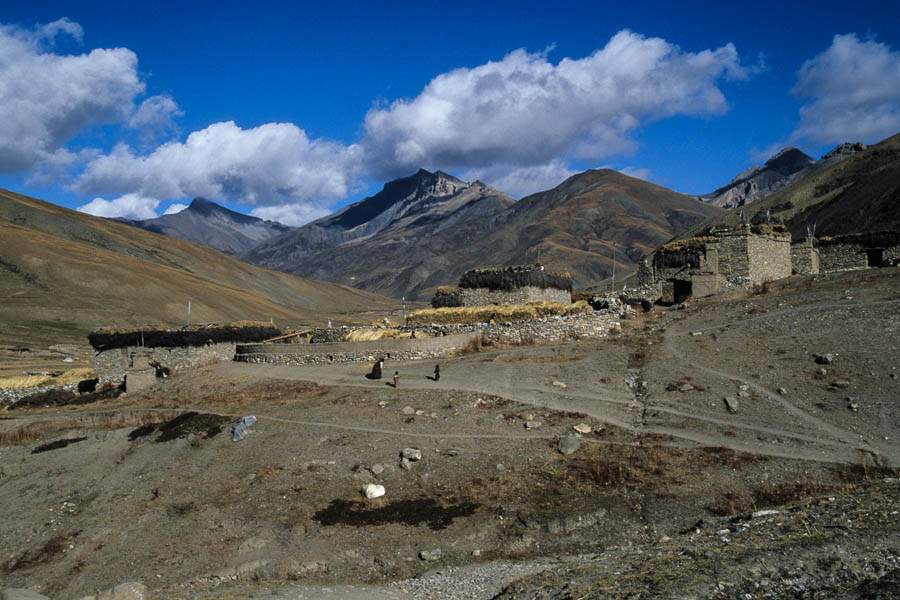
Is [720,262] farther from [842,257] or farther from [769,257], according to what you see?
[842,257]

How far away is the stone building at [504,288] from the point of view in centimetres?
3750

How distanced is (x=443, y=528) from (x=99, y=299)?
289ft

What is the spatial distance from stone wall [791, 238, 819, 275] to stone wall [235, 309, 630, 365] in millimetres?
16550

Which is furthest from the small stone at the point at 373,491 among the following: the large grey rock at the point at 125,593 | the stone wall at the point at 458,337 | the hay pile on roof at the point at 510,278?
the hay pile on roof at the point at 510,278

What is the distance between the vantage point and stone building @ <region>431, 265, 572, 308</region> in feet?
123

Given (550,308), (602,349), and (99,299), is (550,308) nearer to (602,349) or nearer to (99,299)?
(602,349)

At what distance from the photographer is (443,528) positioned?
12.9m

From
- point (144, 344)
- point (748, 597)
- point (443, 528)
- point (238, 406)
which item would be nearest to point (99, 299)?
point (144, 344)

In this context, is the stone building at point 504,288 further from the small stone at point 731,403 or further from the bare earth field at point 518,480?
the small stone at point 731,403

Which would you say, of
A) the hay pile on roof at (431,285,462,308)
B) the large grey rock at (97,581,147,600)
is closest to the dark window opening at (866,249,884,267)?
the hay pile on roof at (431,285,462,308)

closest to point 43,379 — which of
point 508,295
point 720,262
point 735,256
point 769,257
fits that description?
point 508,295

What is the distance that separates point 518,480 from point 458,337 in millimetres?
15576

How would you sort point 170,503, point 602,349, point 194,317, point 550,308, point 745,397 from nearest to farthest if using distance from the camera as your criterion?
point 170,503
point 745,397
point 602,349
point 550,308
point 194,317

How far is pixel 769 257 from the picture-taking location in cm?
3534
